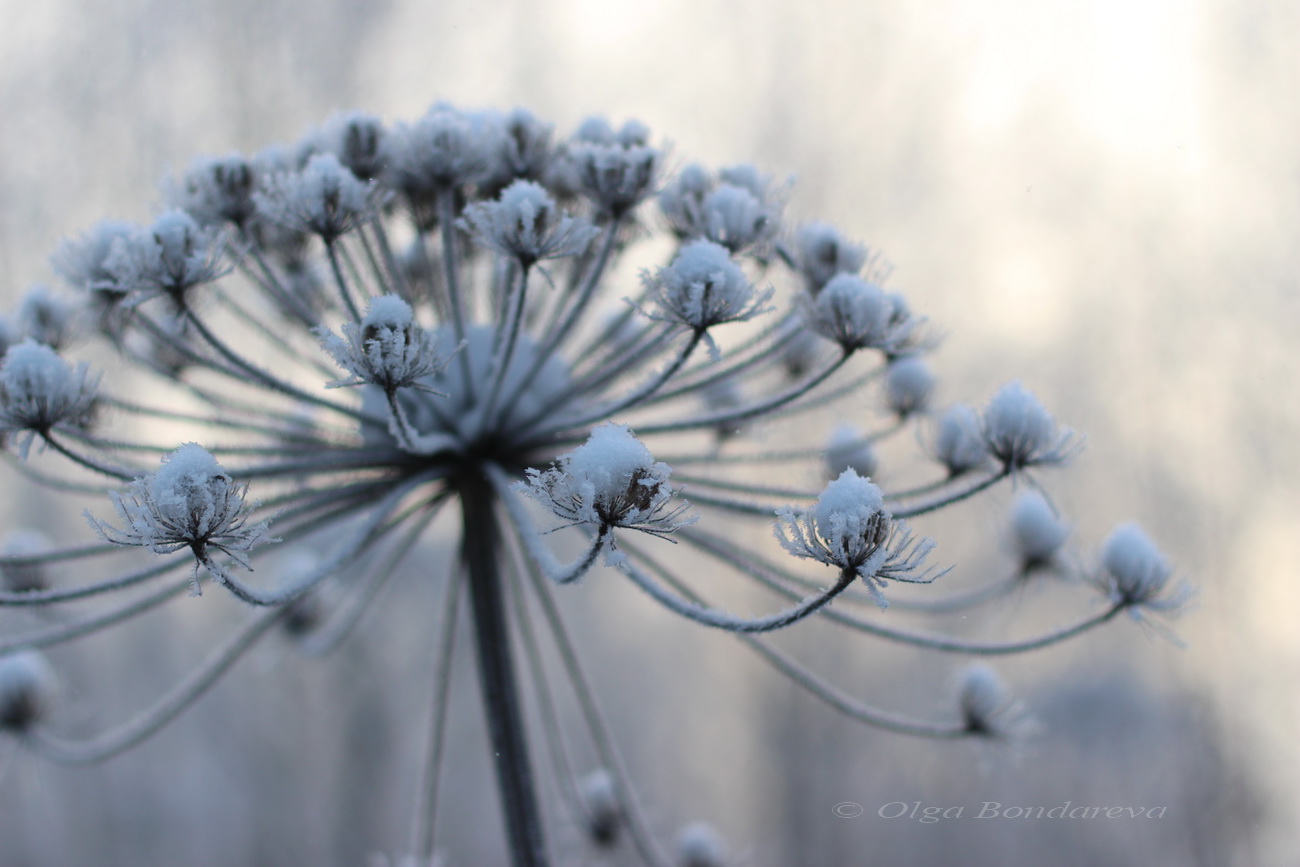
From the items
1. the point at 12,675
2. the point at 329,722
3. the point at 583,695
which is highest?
the point at 329,722

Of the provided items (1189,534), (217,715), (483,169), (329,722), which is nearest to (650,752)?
(329,722)

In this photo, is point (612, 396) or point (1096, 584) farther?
point (612, 396)

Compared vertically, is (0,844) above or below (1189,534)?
above

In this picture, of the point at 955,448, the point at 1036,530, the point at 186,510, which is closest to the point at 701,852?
the point at 1036,530

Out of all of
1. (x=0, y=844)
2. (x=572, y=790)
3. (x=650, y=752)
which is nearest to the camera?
(x=572, y=790)

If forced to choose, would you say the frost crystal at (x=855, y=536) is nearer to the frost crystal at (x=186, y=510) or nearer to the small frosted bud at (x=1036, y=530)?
the frost crystal at (x=186, y=510)

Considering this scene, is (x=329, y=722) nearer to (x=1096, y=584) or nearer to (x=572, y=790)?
(x=572, y=790)

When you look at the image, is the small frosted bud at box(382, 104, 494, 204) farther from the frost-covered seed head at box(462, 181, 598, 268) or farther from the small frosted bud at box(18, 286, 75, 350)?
the small frosted bud at box(18, 286, 75, 350)
